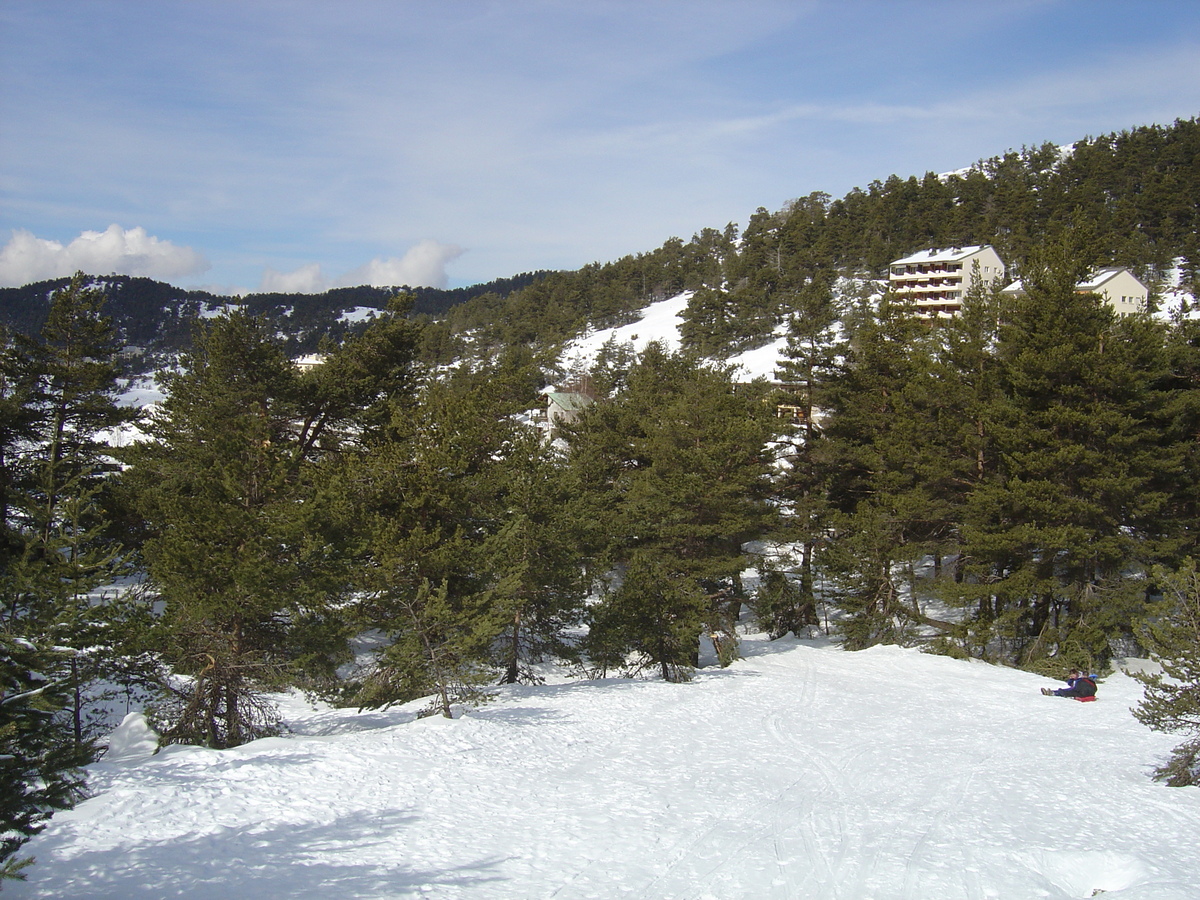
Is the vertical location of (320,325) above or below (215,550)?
above

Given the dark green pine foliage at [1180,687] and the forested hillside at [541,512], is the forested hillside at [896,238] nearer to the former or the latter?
the forested hillside at [541,512]

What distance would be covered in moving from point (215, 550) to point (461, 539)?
4.56 meters

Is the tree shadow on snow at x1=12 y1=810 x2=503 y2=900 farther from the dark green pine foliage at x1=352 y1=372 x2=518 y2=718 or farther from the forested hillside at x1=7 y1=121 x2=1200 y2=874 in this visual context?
the dark green pine foliage at x1=352 y1=372 x2=518 y2=718

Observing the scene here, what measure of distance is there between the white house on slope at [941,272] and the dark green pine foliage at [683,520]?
5583 cm

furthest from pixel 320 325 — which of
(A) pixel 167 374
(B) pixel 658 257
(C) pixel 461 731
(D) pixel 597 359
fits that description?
(C) pixel 461 731

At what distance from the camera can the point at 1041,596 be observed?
2186 centimetres

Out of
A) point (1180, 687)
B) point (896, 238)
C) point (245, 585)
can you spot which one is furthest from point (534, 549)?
point (896, 238)

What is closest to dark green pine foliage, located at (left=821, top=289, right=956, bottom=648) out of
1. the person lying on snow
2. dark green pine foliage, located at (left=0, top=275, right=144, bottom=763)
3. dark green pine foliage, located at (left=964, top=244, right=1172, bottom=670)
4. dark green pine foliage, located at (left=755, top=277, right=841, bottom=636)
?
dark green pine foliage, located at (left=755, top=277, right=841, bottom=636)

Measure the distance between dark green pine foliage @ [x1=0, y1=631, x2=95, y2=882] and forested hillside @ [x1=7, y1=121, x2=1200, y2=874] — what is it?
0.10 ft

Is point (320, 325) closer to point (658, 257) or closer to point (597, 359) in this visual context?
point (658, 257)

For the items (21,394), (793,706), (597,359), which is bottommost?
(793,706)

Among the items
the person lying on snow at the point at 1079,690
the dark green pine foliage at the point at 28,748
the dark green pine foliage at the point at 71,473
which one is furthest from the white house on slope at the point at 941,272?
the dark green pine foliage at the point at 28,748

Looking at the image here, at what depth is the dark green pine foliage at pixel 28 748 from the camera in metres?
5.14

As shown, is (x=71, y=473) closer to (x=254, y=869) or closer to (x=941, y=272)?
(x=254, y=869)
